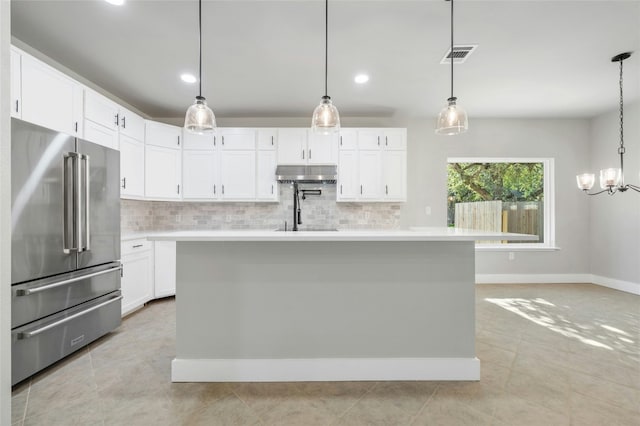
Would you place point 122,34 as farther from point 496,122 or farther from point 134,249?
point 496,122

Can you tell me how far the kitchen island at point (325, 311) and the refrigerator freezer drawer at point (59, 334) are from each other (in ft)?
Answer: 3.36

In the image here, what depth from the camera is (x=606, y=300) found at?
409 centimetres

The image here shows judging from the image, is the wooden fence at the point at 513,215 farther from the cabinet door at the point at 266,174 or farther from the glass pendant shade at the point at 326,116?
the glass pendant shade at the point at 326,116

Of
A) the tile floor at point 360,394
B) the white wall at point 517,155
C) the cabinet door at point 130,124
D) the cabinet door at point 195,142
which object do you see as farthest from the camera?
the white wall at point 517,155

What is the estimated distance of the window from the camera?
5238 millimetres

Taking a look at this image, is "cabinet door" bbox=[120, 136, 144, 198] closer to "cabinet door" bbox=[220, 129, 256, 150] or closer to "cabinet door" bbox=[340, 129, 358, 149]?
"cabinet door" bbox=[220, 129, 256, 150]

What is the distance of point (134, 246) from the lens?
3.60 meters

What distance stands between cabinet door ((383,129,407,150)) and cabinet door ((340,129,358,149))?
1.46 feet

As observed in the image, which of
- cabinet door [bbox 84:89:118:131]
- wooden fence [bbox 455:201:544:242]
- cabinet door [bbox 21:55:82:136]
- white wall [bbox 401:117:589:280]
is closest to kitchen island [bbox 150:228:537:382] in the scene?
cabinet door [bbox 21:55:82:136]

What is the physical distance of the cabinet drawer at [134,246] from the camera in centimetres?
343

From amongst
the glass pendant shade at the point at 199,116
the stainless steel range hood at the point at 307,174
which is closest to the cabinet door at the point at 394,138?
the stainless steel range hood at the point at 307,174

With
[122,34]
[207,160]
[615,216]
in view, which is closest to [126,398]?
[122,34]

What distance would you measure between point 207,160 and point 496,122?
476cm

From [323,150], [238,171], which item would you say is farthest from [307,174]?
[238,171]
